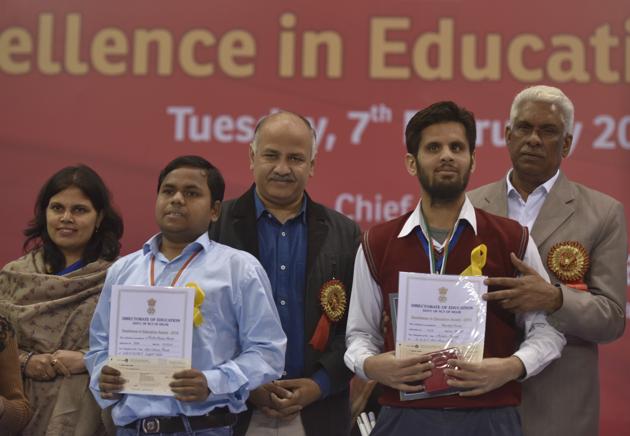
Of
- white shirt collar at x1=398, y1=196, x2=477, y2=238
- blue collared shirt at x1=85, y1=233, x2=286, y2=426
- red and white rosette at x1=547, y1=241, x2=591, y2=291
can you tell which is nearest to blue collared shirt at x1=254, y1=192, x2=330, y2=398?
blue collared shirt at x1=85, y1=233, x2=286, y2=426

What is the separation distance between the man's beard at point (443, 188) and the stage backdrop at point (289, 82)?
1.94m

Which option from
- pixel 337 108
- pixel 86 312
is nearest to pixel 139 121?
pixel 337 108

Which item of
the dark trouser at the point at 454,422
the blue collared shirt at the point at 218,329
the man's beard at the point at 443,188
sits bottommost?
the dark trouser at the point at 454,422

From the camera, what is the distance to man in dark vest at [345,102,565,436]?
8.36 feet

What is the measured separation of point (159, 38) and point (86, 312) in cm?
199

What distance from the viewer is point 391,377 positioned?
2.55 meters

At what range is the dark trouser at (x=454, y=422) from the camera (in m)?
2.55

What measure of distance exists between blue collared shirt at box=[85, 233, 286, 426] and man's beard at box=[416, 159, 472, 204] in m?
0.61

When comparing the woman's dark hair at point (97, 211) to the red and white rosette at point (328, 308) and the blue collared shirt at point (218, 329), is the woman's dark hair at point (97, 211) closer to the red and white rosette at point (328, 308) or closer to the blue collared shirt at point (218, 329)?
the blue collared shirt at point (218, 329)

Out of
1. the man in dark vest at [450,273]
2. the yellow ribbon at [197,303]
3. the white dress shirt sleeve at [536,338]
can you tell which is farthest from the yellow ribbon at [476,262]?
the yellow ribbon at [197,303]

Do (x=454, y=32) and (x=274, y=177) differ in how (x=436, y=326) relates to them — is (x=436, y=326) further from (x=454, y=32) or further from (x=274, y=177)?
(x=454, y=32)

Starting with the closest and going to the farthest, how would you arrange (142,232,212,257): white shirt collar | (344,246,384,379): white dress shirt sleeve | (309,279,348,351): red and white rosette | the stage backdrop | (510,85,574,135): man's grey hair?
(344,246,384,379): white dress shirt sleeve → (142,232,212,257): white shirt collar → (309,279,348,351): red and white rosette → (510,85,574,135): man's grey hair → the stage backdrop

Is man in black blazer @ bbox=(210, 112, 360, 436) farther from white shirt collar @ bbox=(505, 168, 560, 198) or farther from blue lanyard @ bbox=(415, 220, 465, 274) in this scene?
white shirt collar @ bbox=(505, 168, 560, 198)

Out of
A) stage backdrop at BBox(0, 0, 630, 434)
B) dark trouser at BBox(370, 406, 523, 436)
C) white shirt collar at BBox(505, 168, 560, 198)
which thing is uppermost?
stage backdrop at BBox(0, 0, 630, 434)
